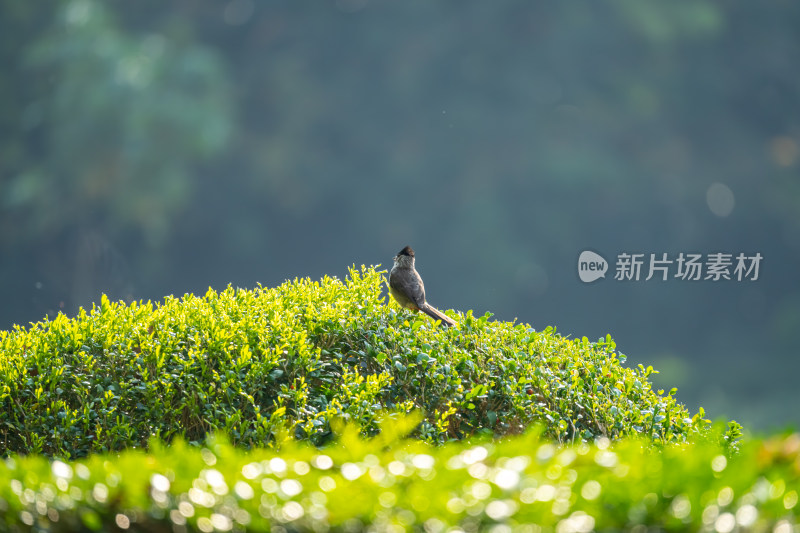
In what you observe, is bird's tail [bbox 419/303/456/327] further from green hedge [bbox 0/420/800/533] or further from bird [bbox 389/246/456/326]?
green hedge [bbox 0/420/800/533]

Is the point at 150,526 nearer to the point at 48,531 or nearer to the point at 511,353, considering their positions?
the point at 48,531

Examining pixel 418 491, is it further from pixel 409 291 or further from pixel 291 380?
pixel 409 291

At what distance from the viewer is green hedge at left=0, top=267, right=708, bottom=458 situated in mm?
3383

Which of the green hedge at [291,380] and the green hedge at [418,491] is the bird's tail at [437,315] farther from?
the green hedge at [418,491]

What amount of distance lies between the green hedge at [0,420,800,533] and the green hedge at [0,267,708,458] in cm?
105

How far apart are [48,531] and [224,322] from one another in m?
1.74

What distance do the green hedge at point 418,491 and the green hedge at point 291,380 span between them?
3.45 feet

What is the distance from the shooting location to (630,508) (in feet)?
5.97

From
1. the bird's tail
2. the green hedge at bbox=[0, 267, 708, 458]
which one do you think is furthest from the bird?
the green hedge at bbox=[0, 267, 708, 458]

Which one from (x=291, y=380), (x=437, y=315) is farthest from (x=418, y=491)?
(x=437, y=315)

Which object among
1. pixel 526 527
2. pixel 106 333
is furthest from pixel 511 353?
pixel 526 527

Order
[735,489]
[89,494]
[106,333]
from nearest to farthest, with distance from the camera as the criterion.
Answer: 1. [735,489]
2. [89,494]
3. [106,333]

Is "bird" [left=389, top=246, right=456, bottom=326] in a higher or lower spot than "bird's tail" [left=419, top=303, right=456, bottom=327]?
higher

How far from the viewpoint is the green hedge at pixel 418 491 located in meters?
1.80
